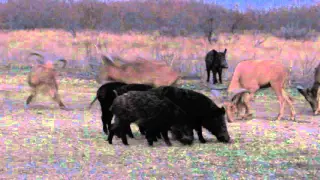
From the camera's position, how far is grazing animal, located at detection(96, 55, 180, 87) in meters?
12.4

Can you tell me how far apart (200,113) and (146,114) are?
97cm

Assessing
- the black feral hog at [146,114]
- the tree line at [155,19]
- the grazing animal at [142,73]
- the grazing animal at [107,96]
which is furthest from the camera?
the tree line at [155,19]

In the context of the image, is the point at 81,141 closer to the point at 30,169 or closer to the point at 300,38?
the point at 30,169

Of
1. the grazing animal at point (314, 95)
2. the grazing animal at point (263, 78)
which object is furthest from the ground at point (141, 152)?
the grazing animal at point (314, 95)

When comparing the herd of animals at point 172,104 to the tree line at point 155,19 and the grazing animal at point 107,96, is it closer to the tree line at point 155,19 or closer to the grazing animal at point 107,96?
the grazing animal at point 107,96

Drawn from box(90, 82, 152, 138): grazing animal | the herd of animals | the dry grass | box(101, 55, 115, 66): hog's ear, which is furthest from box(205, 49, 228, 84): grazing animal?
box(90, 82, 152, 138): grazing animal

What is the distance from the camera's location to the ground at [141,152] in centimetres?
684

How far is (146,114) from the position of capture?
27.0ft

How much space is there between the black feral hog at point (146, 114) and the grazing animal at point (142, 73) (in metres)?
3.90

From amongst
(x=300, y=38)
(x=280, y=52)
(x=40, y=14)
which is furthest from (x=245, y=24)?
(x=280, y=52)

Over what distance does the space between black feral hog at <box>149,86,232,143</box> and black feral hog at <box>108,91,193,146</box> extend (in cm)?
35

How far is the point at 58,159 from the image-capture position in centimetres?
740

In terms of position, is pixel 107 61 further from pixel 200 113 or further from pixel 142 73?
pixel 200 113

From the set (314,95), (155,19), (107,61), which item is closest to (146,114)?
(107,61)
